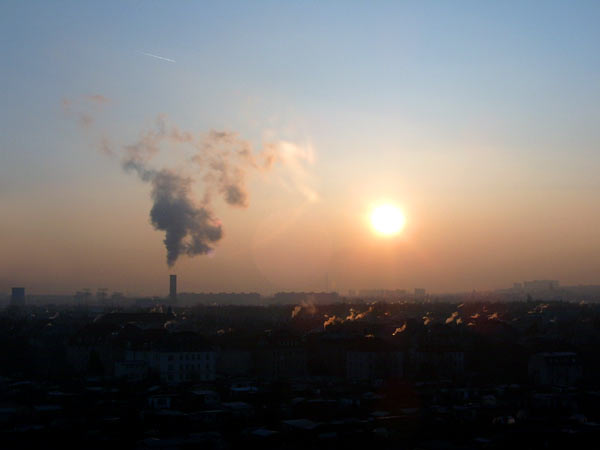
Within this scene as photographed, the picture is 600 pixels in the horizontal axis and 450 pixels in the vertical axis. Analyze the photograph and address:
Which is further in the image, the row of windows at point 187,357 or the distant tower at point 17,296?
the distant tower at point 17,296

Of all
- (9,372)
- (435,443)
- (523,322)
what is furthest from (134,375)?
(523,322)

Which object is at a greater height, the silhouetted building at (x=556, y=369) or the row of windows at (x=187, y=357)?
the row of windows at (x=187, y=357)

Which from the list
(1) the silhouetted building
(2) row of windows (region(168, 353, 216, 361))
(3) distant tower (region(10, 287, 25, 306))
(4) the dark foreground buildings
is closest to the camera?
(4) the dark foreground buildings

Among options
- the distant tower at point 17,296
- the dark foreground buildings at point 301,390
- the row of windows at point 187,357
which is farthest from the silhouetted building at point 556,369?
the distant tower at point 17,296

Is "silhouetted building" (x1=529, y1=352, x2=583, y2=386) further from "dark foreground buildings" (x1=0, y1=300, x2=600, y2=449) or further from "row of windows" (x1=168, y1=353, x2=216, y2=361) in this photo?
"row of windows" (x1=168, y1=353, x2=216, y2=361)

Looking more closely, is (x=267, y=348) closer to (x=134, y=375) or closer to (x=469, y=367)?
(x=134, y=375)

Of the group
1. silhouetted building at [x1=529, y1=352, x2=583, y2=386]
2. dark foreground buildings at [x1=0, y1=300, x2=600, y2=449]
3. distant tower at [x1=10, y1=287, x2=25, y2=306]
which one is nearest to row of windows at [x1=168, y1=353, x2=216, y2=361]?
dark foreground buildings at [x1=0, y1=300, x2=600, y2=449]

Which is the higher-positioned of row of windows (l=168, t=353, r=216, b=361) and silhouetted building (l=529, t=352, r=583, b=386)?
row of windows (l=168, t=353, r=216, b=361)

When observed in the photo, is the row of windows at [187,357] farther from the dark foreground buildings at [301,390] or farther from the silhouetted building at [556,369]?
the silhouetted building at [556,369]

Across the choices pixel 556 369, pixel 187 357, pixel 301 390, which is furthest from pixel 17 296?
pixel 301 390

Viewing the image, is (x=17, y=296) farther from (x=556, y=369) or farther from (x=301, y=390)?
(x=301, y=390)

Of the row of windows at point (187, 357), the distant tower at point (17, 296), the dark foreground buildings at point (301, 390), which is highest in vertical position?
the distant tower at point (17, 296)

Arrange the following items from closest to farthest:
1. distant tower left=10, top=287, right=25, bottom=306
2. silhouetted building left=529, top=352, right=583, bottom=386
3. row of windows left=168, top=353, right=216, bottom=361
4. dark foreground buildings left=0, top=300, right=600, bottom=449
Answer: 1. dark foreground buildings left=0, top=300, right=600, bottom=449
2. silhouetted building left=529, top=352, right=583, bottom=386
3. row of windows left=168, top=353, right=216, bottom=361
4. distant tower left=10, top=287, right=25, bottom=306
